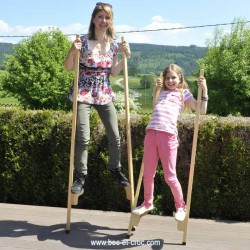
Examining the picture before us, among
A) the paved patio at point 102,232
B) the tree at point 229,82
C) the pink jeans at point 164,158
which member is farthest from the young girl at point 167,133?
the tree at point 229,82

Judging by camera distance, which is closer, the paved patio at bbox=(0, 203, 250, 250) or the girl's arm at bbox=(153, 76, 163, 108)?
the paved patio at bbox=(0, 203, 250, 250)

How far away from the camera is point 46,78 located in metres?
25.6

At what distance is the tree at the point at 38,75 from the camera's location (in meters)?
25.4

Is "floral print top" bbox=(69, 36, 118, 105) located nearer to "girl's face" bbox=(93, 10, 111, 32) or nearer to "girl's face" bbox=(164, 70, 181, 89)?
"girl's face" bbox=(93, 10, 111, 32)

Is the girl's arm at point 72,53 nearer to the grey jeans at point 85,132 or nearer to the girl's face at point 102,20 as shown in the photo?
the girl's face at point 102,20

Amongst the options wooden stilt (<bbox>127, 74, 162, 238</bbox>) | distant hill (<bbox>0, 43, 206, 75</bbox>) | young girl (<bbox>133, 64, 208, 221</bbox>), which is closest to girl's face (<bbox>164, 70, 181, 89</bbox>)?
young girl (<bbox>133, 64, 208, 221</bbox>)

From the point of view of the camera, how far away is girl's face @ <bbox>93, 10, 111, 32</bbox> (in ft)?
12.6

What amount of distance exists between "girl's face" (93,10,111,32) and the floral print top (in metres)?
0.17

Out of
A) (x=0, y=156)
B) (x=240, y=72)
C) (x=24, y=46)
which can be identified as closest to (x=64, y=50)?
(x=24, y=46)

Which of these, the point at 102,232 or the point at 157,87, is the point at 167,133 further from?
the point at 102,232

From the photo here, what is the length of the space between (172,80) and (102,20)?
2.72ft

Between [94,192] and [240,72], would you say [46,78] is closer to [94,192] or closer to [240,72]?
[240,72]

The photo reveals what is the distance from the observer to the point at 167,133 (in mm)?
3580

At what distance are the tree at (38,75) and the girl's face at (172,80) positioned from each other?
71.6 feet
